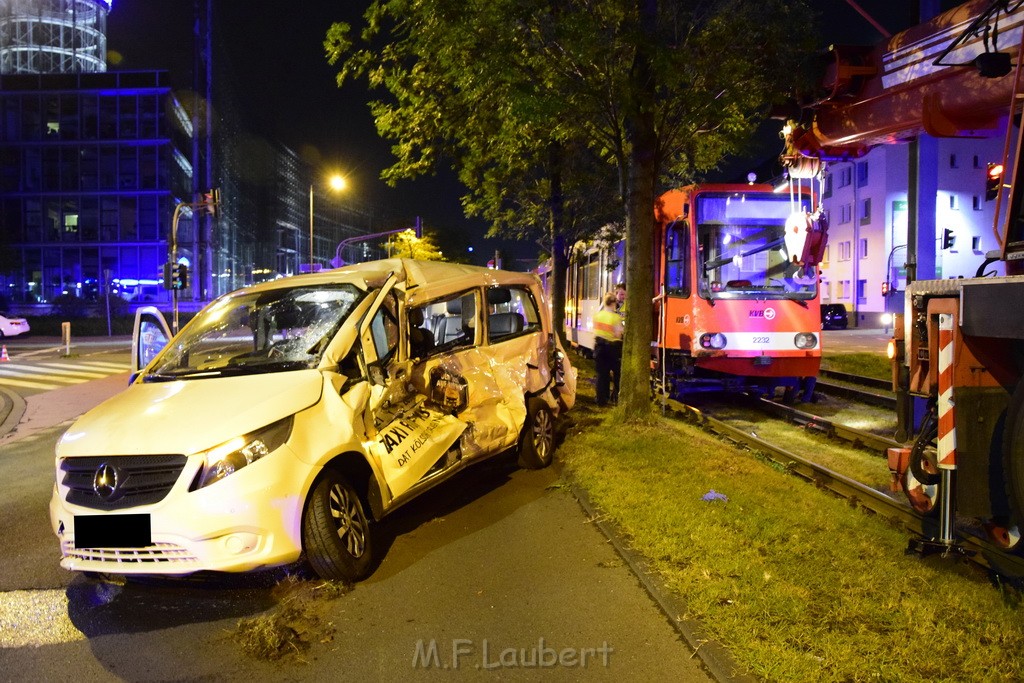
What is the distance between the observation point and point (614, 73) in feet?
32.1

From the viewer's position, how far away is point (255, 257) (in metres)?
A: 89.1

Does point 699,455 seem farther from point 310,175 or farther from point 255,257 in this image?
point 310,175

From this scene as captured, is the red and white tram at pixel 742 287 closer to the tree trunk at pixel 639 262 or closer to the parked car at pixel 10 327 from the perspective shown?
the tree trunk at pixel 639 262

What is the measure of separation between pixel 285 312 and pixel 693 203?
748 centimetres

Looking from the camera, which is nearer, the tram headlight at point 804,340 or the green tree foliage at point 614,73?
the green tree foliage at point 614,73

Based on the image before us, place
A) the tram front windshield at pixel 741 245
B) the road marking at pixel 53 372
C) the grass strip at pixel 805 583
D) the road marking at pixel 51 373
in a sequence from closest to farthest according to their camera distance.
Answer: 1. the grass strip at pixel 805 583
2. the tram front windshield at pixel 741 245
3. the road marking at pixel 53 372
4. the road marking at pixel 51 373

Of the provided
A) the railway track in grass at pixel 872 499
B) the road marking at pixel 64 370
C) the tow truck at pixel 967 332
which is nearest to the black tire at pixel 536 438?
the railway track in grass at pixel 872 499

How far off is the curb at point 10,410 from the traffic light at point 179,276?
8.90 m

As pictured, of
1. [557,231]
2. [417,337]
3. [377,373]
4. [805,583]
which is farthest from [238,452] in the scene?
[557,231]

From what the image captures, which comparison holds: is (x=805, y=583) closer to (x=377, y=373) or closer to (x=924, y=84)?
(x=377, y=373)

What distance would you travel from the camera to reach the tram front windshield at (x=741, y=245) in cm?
1192

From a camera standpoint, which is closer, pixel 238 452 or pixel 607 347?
pixel 238 452

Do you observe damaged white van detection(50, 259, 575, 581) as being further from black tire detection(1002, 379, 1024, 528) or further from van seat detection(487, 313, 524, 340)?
black tire detection(1002, 379, 1024, 528)

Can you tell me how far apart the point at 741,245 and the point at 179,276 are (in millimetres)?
20253
